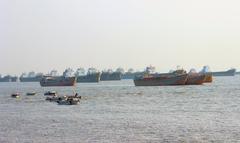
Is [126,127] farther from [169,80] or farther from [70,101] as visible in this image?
[169,80]

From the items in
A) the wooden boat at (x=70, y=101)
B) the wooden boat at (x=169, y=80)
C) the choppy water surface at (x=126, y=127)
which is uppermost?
the wooden boat at (x=169, y=80)

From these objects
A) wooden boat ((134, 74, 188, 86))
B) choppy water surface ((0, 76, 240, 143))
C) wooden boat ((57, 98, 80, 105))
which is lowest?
choppy water surface ((0, 76, 240, 143))

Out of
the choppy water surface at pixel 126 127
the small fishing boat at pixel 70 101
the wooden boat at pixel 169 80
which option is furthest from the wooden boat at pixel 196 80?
the choppy water surface at pixel 126 127

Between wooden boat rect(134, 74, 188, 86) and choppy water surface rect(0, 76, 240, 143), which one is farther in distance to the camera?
wooden boat rect(134, 74, 188, 86)

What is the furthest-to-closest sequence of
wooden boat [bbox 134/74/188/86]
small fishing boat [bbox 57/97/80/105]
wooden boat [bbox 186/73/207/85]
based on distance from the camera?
wooden boat [bbox 186/73/207/85], wooden boat [bbox 134/74/188/86], small fishing boat [bbox 57/97/80/105]

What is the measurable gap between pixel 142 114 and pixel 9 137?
2517cm

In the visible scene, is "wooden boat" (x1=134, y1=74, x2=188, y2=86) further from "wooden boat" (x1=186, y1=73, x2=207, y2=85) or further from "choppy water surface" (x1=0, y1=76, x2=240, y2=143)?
"choppy water surface" (x1=0, y1=76, x2=240, y2=143)

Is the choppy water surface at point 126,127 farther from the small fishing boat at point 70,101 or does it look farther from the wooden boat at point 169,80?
the wooden boat at point 169,80

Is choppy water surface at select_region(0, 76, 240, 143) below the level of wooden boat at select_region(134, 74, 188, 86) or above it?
below

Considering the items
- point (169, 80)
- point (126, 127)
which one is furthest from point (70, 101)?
point (169, 80)

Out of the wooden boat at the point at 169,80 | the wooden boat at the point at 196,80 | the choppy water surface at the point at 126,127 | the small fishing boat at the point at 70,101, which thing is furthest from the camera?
the wooden boat at the point at 196,80

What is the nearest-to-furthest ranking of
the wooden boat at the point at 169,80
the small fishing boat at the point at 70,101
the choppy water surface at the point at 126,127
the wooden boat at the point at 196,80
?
the choppy water surface at the point at 126,127
the small fishing boat at the point at 70,101
the wooden boat at the point at 169,80
the wooden boat at the point at 196,80

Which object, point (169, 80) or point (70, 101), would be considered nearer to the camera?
point (70, 101)

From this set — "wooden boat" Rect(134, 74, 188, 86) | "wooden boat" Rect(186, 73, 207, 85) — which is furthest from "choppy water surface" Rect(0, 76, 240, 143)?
"wooden boat" Rect(186, 73, 207, 85)
